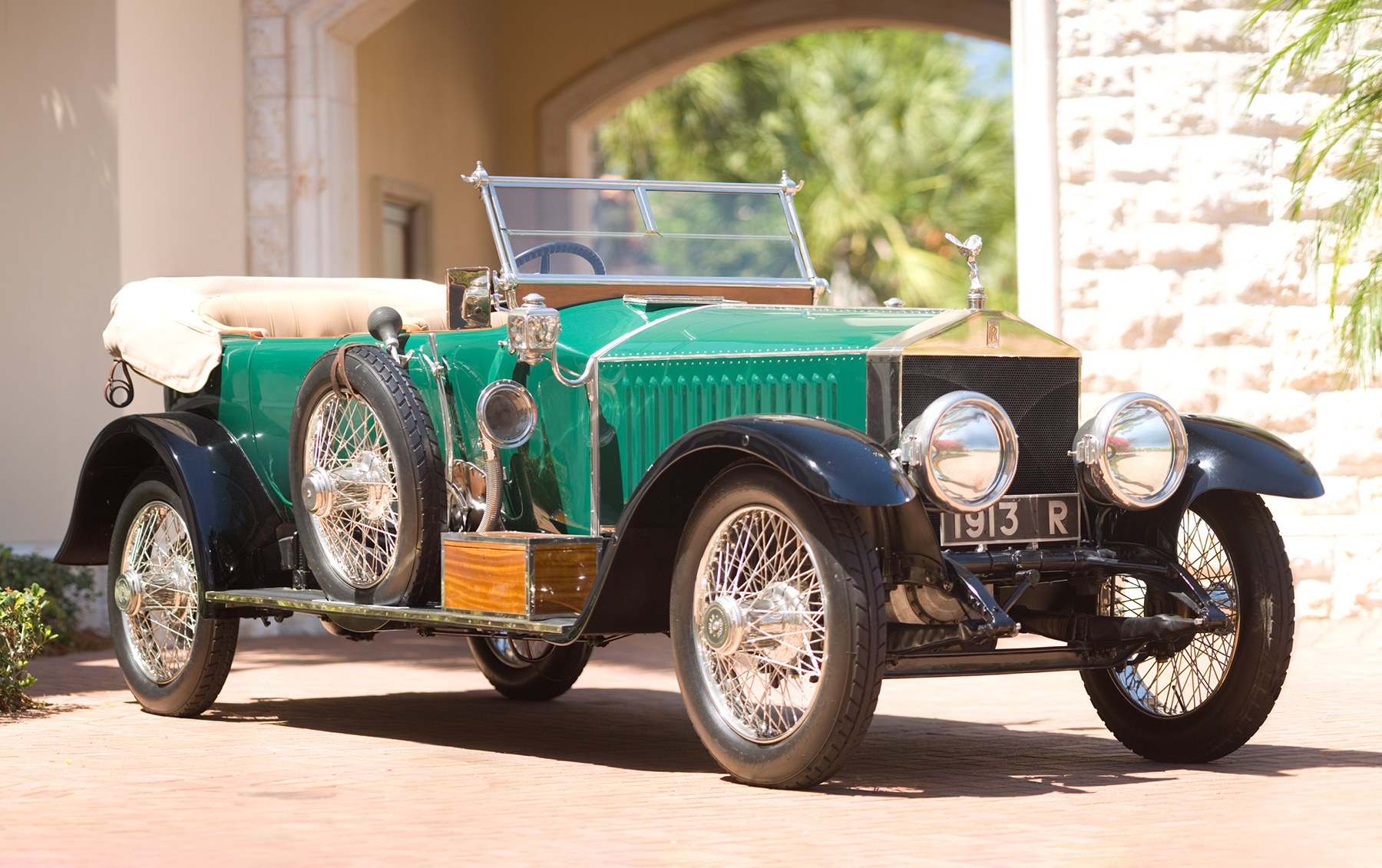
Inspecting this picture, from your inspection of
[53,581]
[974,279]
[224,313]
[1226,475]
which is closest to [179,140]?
[53,581]

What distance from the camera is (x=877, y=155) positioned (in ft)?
99.2

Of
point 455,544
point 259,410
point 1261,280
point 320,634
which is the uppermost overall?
point 1261,280

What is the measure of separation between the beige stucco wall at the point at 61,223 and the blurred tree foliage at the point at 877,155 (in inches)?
680

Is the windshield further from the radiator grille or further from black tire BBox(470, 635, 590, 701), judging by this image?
black tire BBox(470, 635, 590, 701)

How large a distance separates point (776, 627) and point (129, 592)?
322cm

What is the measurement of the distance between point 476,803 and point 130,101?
6804 millimetres

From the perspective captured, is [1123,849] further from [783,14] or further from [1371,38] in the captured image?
[783,14]

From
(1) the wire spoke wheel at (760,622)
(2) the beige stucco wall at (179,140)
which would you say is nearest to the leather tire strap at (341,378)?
(1) the wire spoke wheel at (760,622)

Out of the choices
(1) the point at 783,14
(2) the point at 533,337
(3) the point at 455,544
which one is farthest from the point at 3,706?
(1) the point at 783,14

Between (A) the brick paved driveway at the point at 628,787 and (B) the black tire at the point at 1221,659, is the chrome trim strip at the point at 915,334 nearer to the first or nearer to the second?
(B) the black tire at the point at 1221,659

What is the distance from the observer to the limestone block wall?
10.0 metres

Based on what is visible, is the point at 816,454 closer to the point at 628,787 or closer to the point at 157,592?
the point at 628,787

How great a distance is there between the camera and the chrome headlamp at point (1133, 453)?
5.39 m

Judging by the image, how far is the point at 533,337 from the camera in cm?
588
